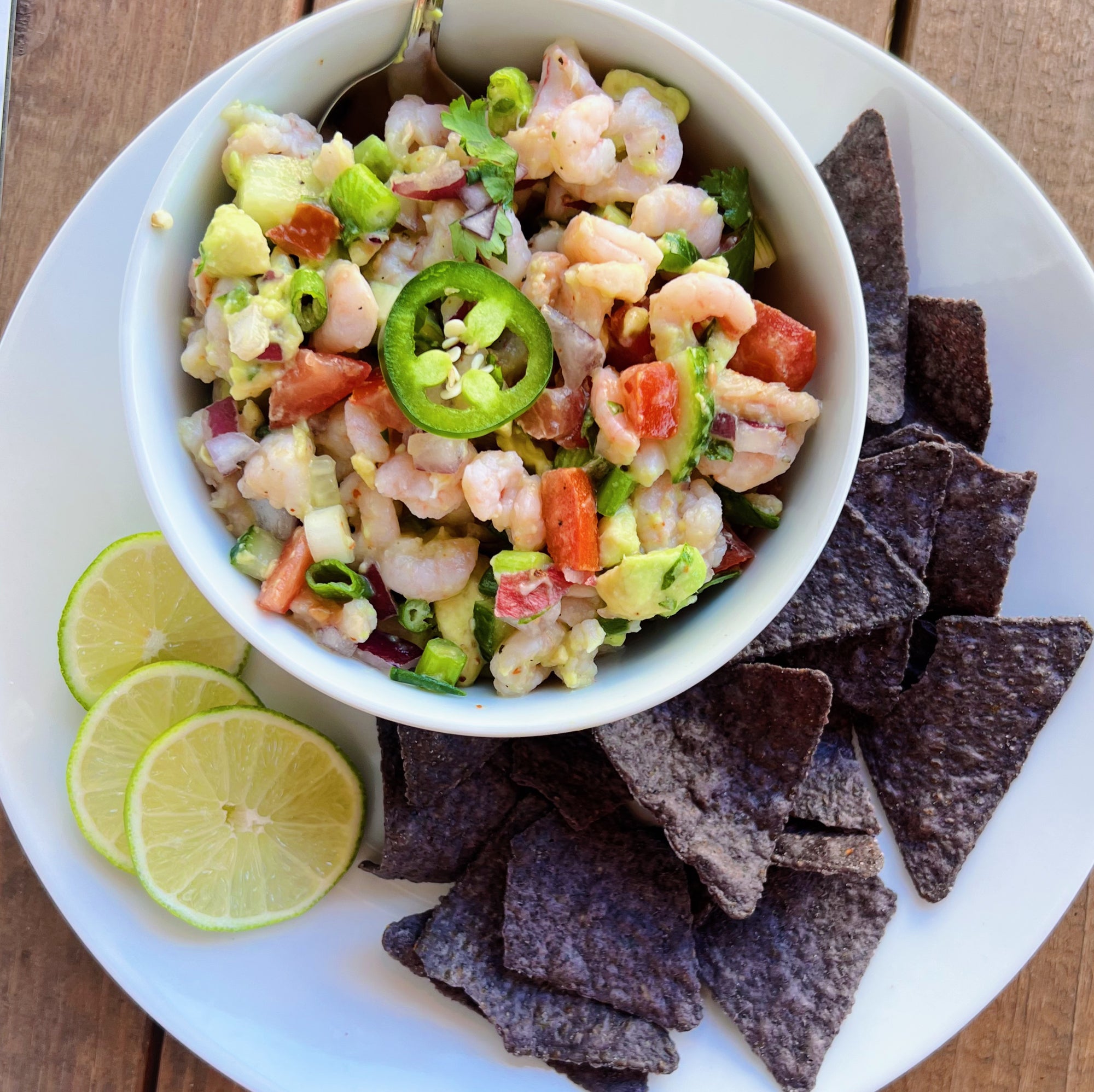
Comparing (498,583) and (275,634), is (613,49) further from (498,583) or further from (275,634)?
(275,634)

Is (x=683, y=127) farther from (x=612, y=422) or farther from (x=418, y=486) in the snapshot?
(x=418, y=486)

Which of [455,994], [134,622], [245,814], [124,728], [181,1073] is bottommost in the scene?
[181,1073]

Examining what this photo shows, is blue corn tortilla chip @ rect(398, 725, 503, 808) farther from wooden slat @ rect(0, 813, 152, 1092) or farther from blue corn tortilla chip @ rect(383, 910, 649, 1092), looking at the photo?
wooden slat @ rect(0, 813, 152, 1092)

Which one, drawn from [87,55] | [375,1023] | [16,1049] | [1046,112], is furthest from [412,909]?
[1046,112]

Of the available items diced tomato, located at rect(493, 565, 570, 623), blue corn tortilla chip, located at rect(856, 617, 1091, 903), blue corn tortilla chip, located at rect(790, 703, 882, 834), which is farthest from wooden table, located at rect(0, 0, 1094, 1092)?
diced tomato, located at rect(493, 565, 570, 623)

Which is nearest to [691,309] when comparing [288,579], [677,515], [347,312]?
[677,515]

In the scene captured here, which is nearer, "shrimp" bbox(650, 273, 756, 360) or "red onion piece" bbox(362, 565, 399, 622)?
"shrimp" bbox(650, 273, 756, 360)
